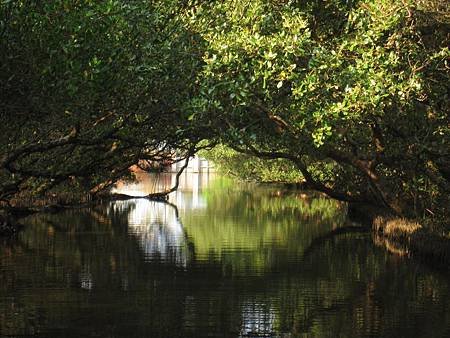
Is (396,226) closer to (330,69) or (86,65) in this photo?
(330,69)

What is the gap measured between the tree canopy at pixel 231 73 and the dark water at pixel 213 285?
3931mm

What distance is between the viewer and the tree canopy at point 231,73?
870 inches

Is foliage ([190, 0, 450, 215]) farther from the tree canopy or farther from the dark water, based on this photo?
the dark water

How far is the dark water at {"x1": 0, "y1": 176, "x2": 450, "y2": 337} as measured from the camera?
20.3 metres

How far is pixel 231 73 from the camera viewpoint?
102 ft

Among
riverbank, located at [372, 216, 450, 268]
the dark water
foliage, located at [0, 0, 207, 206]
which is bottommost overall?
the dark water

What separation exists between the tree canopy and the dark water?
3931mm

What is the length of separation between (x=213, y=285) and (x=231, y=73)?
297 inches

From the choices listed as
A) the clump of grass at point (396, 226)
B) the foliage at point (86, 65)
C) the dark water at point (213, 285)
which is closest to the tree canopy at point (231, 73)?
the foliage at point (86, 65)

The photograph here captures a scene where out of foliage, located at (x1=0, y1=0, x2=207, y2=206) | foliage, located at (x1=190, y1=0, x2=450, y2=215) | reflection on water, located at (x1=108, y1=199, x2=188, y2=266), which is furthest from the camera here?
reflection on water, located at (x1=108, y1=199, x2=188, y2=266)

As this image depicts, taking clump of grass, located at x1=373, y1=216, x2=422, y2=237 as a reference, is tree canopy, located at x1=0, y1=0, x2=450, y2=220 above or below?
above

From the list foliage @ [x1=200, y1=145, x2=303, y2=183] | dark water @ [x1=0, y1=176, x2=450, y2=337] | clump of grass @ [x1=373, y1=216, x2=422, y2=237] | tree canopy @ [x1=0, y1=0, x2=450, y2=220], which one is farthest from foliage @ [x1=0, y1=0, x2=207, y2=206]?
foliage @ [x1=200, y1=145, x2=303, y2=183]

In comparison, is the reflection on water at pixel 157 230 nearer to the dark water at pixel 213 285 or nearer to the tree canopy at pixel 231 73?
the dark water at pixel 213 285

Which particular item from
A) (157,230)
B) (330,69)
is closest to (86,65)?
(330,69)
